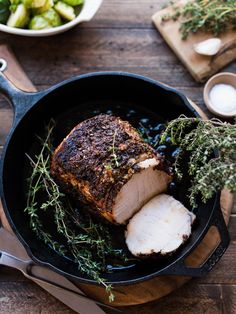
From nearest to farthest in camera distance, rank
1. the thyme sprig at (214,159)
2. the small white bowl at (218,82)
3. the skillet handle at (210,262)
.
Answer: the thyme sprig at (214,159) → the skillet handle at (210,262) → the small white bowl at (218,82)

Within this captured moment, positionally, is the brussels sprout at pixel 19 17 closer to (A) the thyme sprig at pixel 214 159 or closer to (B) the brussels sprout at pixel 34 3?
(B) the brussels sprout at pixel 34 3

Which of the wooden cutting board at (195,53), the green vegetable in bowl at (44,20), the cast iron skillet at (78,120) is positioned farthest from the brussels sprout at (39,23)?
the wooden cutting board at (195,53)

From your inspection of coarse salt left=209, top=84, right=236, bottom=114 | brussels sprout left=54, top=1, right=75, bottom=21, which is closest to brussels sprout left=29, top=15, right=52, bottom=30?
brussels sprout left=54, top=1, right=75, bottom=21

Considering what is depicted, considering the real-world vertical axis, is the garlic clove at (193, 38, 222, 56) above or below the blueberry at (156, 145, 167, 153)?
above

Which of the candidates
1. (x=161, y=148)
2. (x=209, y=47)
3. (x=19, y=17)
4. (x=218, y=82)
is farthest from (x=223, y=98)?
(x=19, y=17)

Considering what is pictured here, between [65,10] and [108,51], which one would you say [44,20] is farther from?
[108,51]

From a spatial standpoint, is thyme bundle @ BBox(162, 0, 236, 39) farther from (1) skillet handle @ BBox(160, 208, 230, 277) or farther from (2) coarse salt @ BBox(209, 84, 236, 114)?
(1) skillet handle @ BBox(160, 208, 230, 277)
